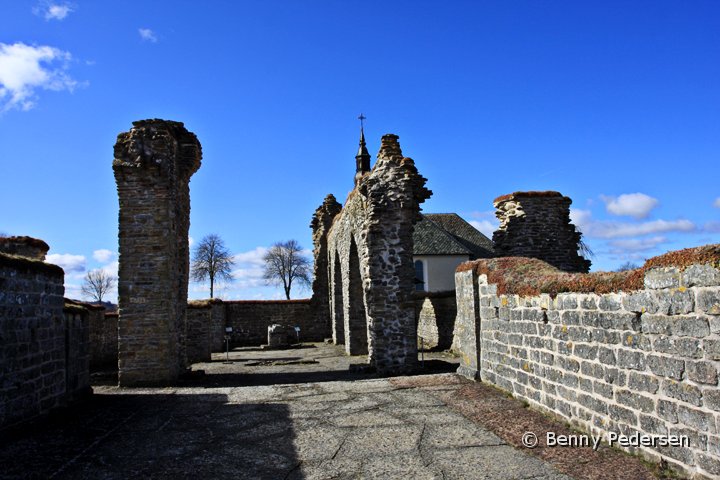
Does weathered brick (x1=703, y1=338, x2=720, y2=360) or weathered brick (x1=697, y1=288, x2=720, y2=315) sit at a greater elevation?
weathered brick (x1=697, y1=288, x2=720, y2=315)

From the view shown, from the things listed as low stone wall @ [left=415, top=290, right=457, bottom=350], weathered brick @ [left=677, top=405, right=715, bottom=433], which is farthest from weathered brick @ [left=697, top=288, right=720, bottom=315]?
A: low stone wall @ [left=415, top=290, right=457, bottom=350]

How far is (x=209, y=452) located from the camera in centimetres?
560

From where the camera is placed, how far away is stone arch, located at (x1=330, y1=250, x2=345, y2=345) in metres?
21.7

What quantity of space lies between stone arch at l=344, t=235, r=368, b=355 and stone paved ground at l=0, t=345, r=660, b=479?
28.3 ft

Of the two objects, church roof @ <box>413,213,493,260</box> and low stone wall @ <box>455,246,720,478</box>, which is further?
church roof @ <box>413,213,493,260</box>

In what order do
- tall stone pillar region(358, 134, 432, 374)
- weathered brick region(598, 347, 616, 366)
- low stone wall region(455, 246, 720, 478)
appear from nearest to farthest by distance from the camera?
low stone wall region(455, 246, 720, 478) < weathered brick region(598, 347, 616, 366) < tall stone pillar region(358, 134, 432, 374)

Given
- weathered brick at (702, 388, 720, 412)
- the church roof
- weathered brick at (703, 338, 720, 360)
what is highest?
the church roof

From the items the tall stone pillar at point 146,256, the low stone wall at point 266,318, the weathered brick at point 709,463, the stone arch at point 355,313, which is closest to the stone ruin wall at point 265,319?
the low stone wall at point 266,318

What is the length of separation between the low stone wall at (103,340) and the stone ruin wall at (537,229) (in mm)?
11773

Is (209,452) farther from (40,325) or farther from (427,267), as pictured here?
(427,267)

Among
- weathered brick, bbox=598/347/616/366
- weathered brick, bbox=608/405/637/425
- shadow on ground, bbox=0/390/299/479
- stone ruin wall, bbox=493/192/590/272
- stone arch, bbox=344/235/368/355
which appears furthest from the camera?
stone arch, bbox=344/235/368/355

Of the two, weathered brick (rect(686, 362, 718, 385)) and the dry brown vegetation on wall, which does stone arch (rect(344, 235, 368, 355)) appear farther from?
weathered brick (rect(686, 362, 718, 385))

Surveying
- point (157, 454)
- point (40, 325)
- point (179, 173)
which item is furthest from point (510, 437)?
point (179, 173)

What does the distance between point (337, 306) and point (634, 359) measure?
17.5 m
